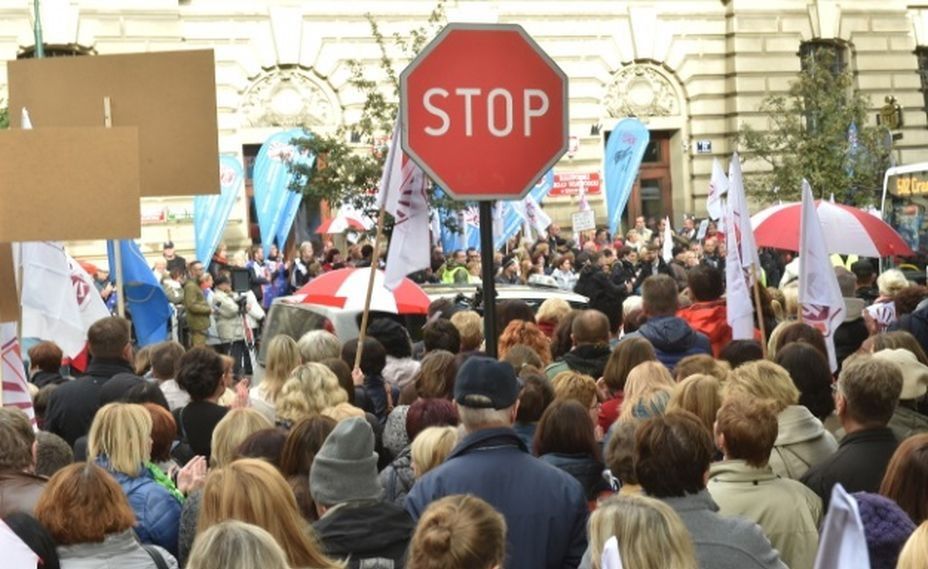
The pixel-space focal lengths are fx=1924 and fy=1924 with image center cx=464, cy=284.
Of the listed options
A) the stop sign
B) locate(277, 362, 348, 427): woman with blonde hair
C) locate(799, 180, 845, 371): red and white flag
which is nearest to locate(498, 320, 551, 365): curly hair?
locate(799, 180, 845, 371): red and white flag

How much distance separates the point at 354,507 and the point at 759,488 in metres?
1.44

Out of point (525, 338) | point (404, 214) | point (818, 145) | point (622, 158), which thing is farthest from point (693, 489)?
point (622, 158)

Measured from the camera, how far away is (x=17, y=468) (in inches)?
290

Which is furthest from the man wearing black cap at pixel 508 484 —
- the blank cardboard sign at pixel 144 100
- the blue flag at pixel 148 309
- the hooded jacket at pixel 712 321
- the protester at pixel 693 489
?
the blue flag at pixel 148 309

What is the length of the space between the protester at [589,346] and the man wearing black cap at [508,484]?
4220mm

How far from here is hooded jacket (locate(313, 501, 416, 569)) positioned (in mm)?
5961

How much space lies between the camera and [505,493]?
21.1ft

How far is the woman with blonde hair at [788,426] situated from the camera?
25.2ft

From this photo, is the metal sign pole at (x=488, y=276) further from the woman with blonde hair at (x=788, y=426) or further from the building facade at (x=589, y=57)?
the building facade at (x=589, y=57)

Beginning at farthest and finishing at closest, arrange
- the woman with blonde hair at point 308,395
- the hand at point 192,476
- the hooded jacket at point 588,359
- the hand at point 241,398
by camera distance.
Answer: the hooded jacket at point 588,359 < the hand at point 241,398 < the woman with blonde hair at point 308,395 < the hand at point 192,476

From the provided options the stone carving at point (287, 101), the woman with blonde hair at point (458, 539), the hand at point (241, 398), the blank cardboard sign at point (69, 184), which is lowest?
the hand at point (241, 398)

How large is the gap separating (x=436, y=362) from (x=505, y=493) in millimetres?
2983

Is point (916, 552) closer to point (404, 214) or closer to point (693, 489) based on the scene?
point (693, 489)

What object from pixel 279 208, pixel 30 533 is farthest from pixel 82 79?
pixel 279 208
